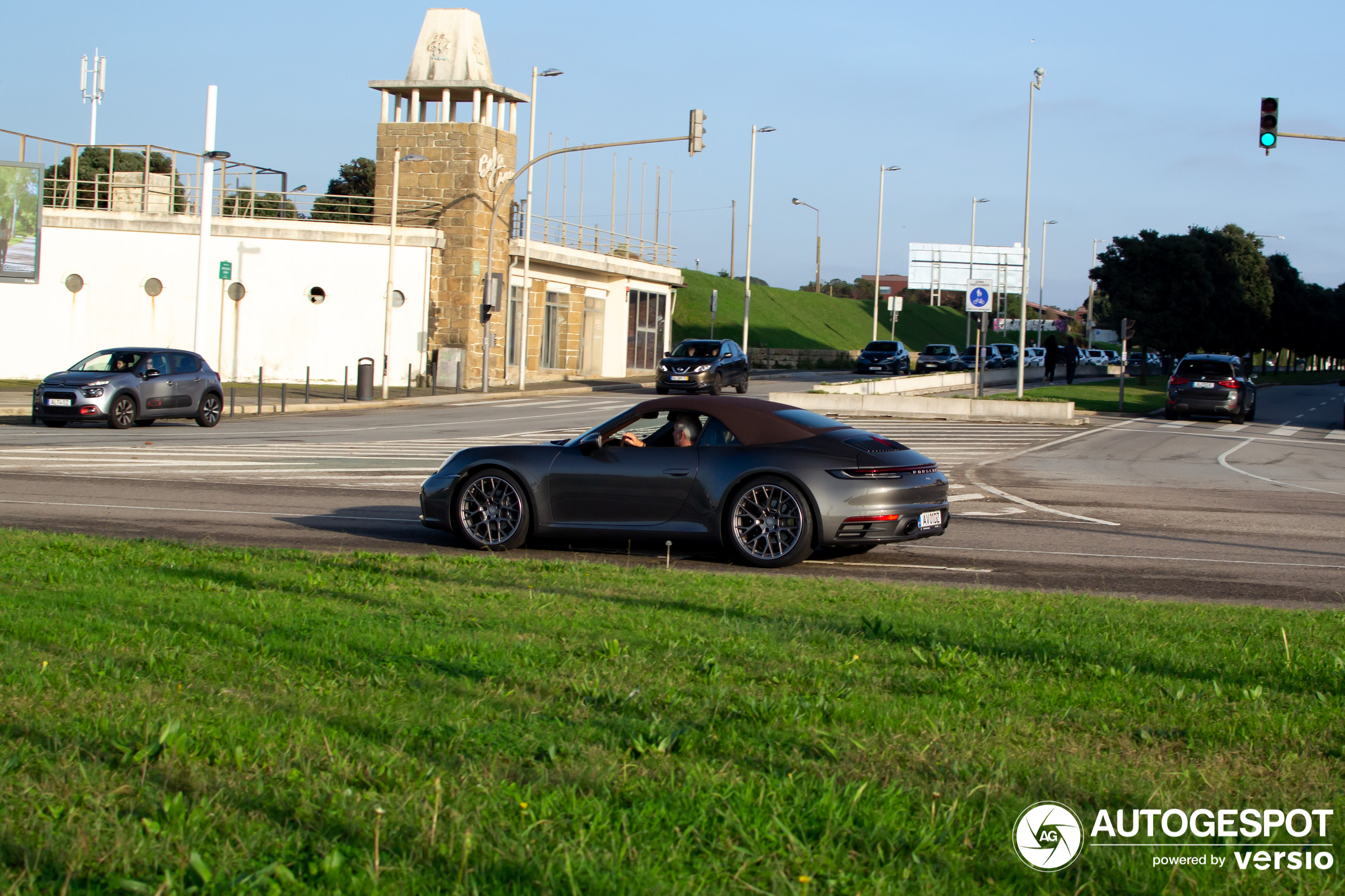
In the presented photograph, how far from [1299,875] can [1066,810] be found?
619mm

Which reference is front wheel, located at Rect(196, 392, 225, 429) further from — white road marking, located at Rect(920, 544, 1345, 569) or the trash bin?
white road marking, located at Rect(920, 544, 1345, 569)

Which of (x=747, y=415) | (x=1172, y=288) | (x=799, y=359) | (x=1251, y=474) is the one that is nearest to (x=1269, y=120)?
(x=1251, y=474)

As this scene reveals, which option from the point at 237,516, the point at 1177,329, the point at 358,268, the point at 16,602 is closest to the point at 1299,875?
the point at 16,602

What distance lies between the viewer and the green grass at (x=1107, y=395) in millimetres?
39250

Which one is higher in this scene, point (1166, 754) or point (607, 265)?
point (607, 265)

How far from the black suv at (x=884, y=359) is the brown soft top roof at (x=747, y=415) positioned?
47.9 metres

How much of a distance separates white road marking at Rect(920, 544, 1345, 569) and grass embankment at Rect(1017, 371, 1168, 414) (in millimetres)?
27878

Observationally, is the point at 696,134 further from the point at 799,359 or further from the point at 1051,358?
the point at 799,359

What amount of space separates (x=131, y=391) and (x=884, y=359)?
127 ft

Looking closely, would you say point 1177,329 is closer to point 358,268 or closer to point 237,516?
point 358,268

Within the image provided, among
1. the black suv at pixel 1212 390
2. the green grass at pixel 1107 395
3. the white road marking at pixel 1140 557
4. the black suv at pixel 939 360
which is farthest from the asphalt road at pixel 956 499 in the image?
the black suv at pixel 939 360

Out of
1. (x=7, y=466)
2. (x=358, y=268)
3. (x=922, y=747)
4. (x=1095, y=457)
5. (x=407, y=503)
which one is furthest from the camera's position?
(x=358, y=268)

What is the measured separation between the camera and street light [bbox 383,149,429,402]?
38969 mm

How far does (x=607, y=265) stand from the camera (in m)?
51.4
